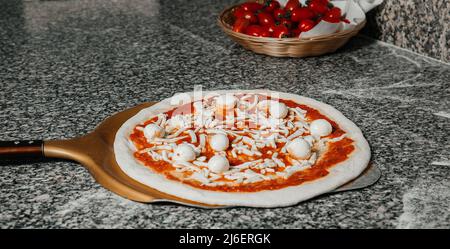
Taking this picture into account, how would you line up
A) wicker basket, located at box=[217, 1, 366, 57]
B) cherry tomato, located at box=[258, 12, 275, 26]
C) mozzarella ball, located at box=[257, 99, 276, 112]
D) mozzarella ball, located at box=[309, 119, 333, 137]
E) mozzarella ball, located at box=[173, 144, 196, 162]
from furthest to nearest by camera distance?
cherry tomato, located at box=[258, 12, 275, 26] < wicker basket, located at box=[217, 1, 366, 57] < mozzarella ball, located at box=[257, 99, 276, 112] < mozzarella ball, located at box=[309, 119, 333, 137] < mozzarella ball, located at box=[173, 144, 196, 162]

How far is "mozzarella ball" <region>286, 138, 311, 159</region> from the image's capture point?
1.10 metres

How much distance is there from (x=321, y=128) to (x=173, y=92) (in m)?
0.48

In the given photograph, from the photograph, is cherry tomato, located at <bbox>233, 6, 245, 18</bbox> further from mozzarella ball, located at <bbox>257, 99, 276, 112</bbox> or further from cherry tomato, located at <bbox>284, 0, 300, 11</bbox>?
mozzarella ball, located at <bbox>257, 99, 276, 112</bbox>

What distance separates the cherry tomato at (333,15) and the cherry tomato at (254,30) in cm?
20

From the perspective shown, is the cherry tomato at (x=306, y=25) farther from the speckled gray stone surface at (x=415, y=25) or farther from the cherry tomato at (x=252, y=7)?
the speckled gray stone surface at (x=415, y=25)

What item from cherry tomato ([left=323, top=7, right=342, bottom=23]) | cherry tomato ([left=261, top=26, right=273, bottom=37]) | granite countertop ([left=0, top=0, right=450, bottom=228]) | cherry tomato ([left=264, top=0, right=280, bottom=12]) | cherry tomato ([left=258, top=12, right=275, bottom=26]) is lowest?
granite countertop ([left=0, top=0, right=450, bottom=228])

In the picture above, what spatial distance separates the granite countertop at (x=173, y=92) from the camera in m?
0.98

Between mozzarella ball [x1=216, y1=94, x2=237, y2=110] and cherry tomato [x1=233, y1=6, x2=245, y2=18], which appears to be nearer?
mozzarella ball [x1=216, y1=94, x2=237, y2=110]

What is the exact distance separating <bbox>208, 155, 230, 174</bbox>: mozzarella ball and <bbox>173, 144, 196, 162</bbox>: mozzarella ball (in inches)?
1.9

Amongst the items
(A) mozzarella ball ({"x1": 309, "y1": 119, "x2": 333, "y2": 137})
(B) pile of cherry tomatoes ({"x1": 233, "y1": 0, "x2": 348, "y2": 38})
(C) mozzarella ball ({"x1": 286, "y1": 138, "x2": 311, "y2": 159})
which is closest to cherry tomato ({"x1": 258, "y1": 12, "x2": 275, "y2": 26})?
(B) pile of cherry tomatoes ({"x1": 233, "y1": 0, "x2": 348, "y2": 38})

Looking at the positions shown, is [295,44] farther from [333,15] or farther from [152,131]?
[152,131]
